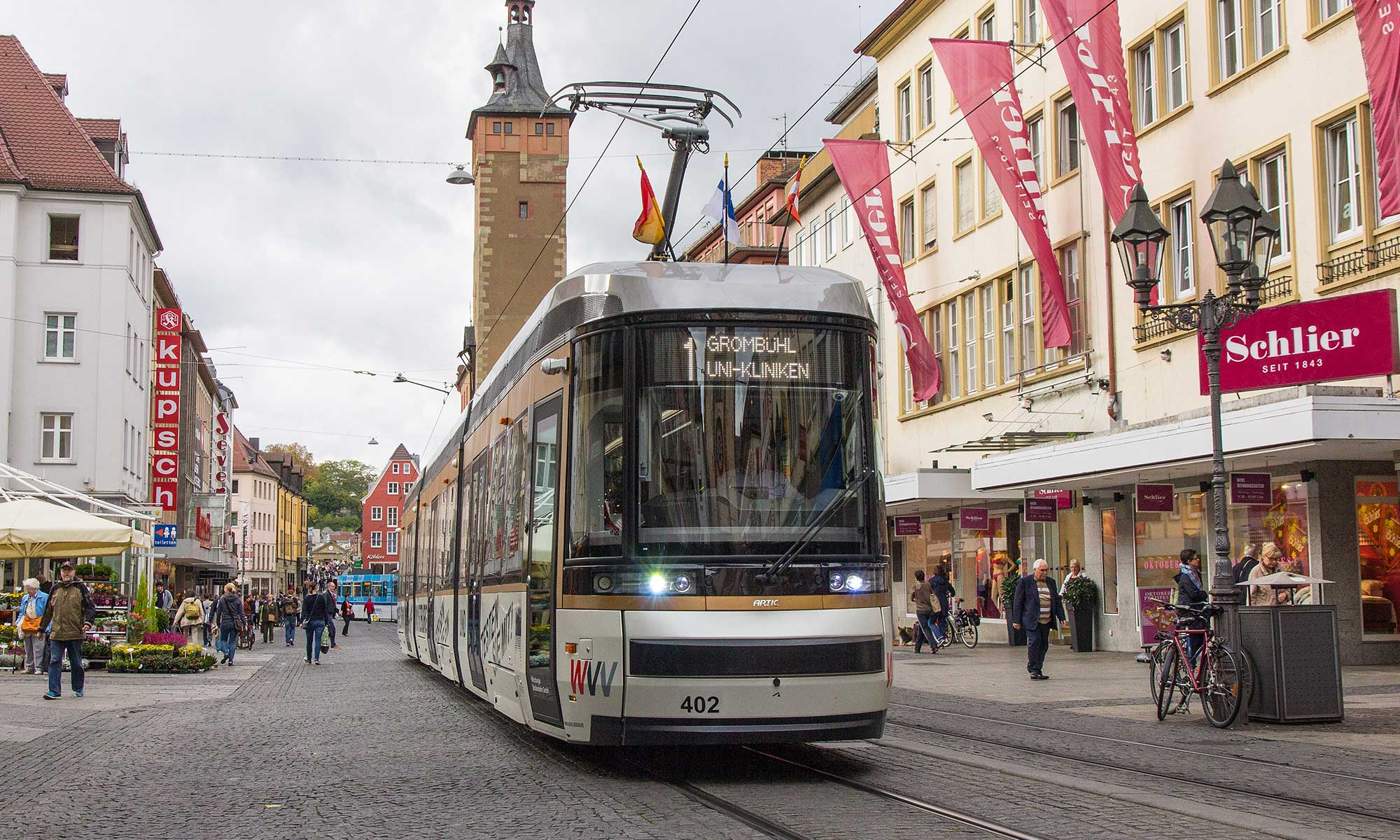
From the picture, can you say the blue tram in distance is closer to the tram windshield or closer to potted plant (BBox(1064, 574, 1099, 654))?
potted plant (BBox(1064, 574, 1099, 654))

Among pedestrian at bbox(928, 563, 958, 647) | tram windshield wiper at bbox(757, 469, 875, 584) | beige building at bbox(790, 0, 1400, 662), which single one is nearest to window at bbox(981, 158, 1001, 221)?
beige building at bbox(790, 0, 1400, 662)

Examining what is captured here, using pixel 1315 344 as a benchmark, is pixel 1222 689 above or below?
below

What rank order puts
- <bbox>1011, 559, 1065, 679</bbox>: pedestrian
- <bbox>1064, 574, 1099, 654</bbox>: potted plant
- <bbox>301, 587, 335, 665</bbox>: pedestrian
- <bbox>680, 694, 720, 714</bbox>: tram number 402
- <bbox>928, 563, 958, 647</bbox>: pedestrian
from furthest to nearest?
<bbox>301, 587, 335, 665</bbox>: pedestrian < <bbox>928, 563, 958, 647</bbox>: pedestrian < <bbox>1064, 574, 1099, 654</bbox>: potted plant < <bbox>1011, 559, 1065, 679</bbox>: pedestrian < <bbox>680, 694, 720, 714</bbox>: tram number 402

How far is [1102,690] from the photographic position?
18984 millimetres

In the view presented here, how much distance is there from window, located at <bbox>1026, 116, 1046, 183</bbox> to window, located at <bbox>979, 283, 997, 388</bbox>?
3.14 m

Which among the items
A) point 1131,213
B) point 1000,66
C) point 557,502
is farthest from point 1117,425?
point 557,502

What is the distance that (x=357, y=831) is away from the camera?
815cm

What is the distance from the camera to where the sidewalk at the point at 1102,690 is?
13.1m

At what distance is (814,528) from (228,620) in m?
24.7

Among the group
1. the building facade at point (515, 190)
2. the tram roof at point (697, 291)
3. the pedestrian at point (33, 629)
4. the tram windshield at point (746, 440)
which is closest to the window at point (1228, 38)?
the tram roof at point (697, 291)

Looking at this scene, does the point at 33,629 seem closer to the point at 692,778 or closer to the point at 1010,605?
the point at 692,778

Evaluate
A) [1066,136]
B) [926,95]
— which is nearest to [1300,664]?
[1066,136]

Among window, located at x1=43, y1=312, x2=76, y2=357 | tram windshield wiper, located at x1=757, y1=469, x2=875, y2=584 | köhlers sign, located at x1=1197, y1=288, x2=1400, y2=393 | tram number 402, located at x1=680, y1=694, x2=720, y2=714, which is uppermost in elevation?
window, located at x1=43, y1=312, x2=76, y2=357

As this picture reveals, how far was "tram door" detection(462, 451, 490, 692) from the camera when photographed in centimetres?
1415
